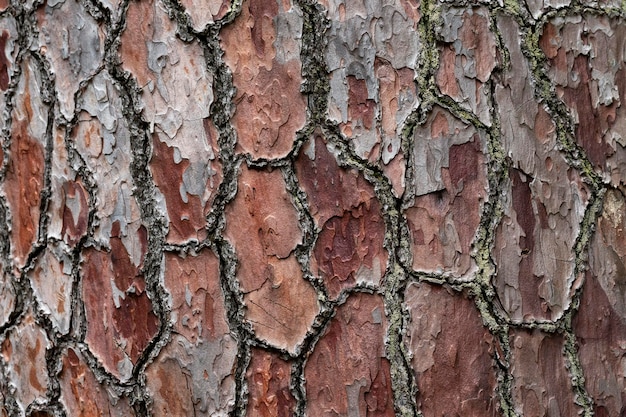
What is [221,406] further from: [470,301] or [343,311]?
[470,301]

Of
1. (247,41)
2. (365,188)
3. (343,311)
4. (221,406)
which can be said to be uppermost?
(247,41)

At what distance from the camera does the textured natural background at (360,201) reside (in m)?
0.86

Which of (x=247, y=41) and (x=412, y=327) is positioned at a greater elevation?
(x=247, y=41)

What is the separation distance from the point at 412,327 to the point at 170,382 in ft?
0.97

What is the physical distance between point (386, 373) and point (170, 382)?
258 mm

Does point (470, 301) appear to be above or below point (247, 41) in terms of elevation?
below

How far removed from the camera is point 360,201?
33.9 inches

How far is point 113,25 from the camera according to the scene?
90 centimetres

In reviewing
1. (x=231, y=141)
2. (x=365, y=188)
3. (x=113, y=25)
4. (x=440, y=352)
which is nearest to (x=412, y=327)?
(x=440, y=352)

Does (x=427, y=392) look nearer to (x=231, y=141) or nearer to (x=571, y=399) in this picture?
(x=571, y=399)

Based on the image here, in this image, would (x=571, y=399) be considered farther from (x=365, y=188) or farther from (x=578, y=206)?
(x=365, y=188)

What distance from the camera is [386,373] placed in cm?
87

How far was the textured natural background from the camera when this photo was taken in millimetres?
857

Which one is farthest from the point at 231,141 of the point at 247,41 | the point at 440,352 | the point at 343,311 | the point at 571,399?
the point at 571,399
